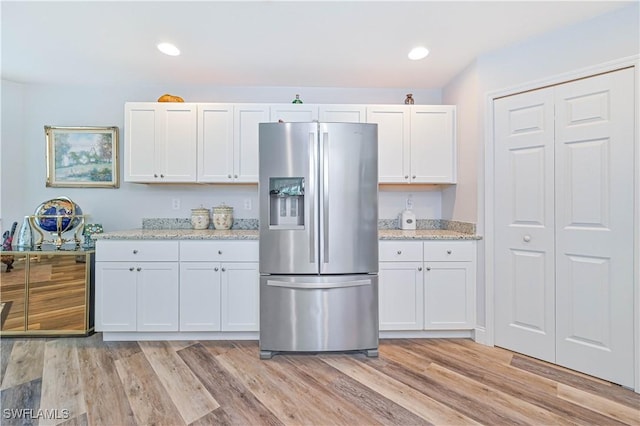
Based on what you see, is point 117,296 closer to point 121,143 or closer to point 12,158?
point 121,143

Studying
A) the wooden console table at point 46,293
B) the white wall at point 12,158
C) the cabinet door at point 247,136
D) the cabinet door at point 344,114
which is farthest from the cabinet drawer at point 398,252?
the white wall at point 12,158

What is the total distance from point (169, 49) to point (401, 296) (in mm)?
2817

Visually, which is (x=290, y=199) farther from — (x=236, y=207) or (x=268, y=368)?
(x=268, y=368)

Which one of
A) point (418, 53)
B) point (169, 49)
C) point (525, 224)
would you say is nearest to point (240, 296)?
point (169, 49)

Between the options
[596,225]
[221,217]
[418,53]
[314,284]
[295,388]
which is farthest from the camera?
[221,217]

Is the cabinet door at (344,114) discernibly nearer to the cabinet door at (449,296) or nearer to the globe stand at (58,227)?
the cabinet door at (449,296)

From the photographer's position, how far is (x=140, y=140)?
8.89 ft

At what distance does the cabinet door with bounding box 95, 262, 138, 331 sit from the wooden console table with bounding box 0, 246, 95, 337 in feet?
0.81

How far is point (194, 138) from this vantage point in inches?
108

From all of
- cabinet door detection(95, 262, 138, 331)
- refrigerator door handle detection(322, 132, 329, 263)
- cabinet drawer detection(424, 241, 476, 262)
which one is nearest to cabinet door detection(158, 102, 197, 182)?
cabinet door detection(95, 262, 138, 331)

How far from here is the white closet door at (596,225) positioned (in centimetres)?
Answer: 185

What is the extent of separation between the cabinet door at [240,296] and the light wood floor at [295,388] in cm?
20

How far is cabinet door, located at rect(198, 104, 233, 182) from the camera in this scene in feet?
8.95

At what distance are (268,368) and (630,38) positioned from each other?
128 inches
